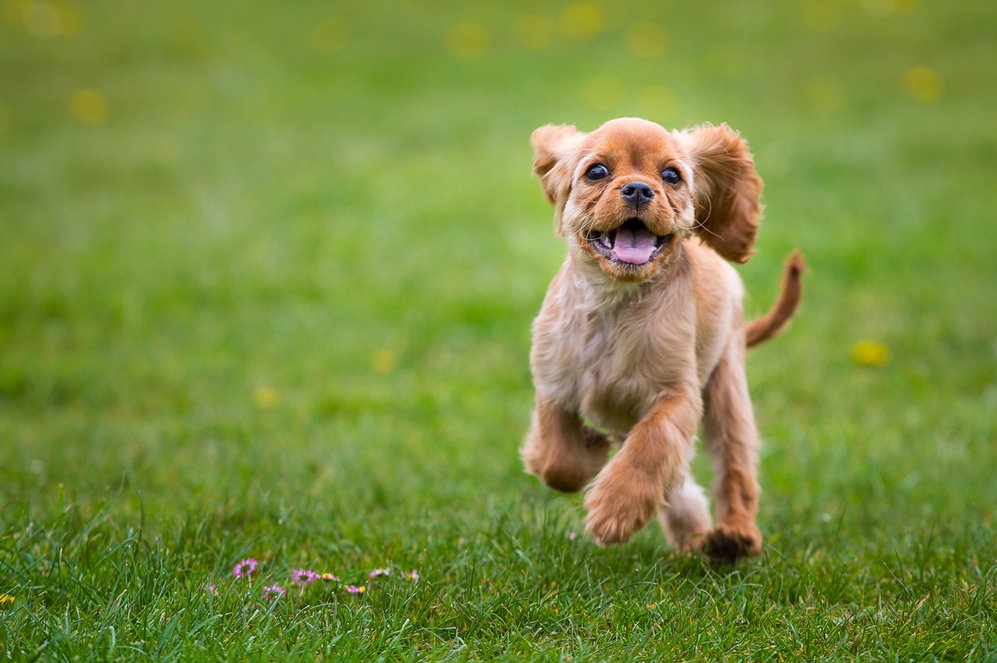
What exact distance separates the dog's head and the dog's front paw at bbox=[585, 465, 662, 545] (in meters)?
0.61

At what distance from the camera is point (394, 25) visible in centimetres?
1466

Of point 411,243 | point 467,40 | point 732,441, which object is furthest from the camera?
point 467,40

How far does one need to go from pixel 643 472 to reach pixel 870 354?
3552 mm

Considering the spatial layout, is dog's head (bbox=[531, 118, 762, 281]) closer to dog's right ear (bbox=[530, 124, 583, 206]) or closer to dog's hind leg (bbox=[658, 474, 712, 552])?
dog's right ear (bbox=[530, 124, 583, 206])

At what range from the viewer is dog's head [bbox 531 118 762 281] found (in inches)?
126

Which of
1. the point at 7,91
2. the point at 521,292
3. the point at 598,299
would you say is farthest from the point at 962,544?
the point at 7,91

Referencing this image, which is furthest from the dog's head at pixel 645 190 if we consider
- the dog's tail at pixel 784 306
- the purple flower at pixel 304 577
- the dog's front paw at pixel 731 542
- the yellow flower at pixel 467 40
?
the yellow flower at pixel 467 40

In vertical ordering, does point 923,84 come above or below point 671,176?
below

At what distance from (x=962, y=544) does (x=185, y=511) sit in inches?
106

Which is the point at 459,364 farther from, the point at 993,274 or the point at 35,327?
the point at 993,274

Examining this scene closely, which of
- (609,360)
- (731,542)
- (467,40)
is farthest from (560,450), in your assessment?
(467,40)

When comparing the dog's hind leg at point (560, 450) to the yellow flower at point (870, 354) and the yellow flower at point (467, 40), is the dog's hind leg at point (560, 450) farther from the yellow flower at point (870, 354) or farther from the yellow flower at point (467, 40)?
the yellow flower at point (467, 40)

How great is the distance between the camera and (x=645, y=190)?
10.3 ft

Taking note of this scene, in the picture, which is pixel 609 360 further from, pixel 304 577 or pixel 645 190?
pixel 304 577
